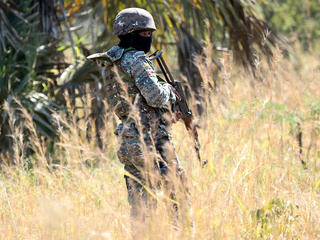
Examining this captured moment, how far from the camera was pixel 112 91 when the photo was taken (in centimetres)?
243

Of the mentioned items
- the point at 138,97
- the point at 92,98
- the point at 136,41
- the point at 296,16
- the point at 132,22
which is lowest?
the point at 296,16

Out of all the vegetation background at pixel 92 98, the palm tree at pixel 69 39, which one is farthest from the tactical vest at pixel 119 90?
the palm tree at pixel 69 39

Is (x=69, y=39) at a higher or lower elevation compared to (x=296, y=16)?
higher

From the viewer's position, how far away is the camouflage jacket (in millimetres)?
2244

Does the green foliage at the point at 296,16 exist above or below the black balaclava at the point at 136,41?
below

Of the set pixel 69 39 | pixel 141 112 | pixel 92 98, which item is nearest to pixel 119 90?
pixel 141 112

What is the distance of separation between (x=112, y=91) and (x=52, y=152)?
8.01 feet

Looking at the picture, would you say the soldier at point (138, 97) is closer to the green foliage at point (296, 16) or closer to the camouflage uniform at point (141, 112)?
the camouflage uniform at point (141, 112)

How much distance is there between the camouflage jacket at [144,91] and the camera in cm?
224

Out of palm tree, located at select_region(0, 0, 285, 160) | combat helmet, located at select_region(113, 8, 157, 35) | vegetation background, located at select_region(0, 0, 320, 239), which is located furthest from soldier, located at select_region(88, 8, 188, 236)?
palm tree, located at select_region(0, 0, 285, 160)

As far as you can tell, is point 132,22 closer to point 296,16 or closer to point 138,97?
point 138,97

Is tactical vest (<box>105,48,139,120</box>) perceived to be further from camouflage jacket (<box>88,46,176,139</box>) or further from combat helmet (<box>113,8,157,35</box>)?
combat helmet (<box>113,8,157,35</box>)

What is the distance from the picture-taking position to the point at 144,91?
7.36 feet

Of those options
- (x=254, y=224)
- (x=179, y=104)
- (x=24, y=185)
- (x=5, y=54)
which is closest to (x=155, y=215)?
(x=254, y=224)
